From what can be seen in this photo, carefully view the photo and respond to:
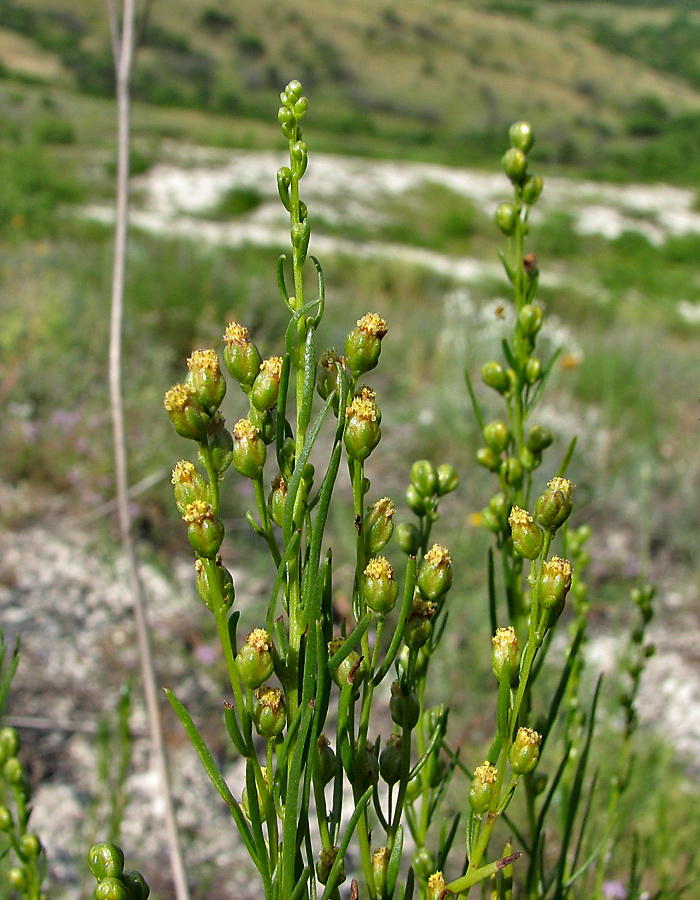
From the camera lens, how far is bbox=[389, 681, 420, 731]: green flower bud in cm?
44

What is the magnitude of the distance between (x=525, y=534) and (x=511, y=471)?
0.67ft

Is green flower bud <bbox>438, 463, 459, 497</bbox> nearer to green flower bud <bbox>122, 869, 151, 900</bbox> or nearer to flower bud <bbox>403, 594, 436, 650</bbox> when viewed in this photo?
flower bud <bbox>403, 594, 436, 650</bbox>

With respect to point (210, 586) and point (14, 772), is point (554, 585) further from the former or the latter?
point (14, 772)

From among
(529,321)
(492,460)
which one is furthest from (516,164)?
(492,460)

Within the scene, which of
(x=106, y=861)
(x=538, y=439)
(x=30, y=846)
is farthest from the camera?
(x=538, y=439)

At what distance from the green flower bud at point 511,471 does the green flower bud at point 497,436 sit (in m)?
0.01

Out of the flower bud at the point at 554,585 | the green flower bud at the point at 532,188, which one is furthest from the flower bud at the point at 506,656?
the green flower bud at the point at 532,188

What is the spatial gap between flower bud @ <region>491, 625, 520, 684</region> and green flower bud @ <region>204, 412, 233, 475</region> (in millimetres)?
169

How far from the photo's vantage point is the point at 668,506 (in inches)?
132

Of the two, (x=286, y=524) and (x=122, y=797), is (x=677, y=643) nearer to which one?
(x=122, y=797)

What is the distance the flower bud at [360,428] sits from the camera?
41 centimetres

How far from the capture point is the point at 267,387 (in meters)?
0.41

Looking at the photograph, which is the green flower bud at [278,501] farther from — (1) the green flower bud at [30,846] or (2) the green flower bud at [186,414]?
(1) the green flower bud at [30,846]

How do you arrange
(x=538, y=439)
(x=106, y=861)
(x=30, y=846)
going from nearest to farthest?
(x=106, y=861) < (x=30, y=846) < (x=538, y=439)
